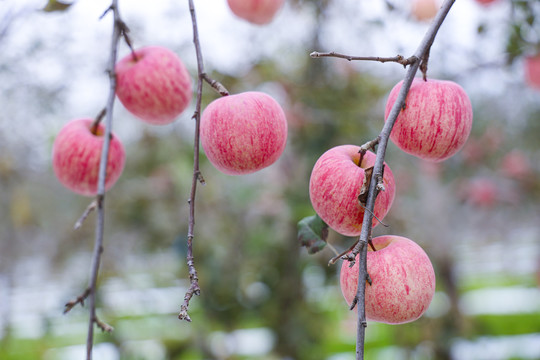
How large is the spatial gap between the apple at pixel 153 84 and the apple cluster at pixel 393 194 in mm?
333

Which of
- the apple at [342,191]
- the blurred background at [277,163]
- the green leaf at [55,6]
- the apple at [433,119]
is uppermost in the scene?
the green leaf at [55,6]

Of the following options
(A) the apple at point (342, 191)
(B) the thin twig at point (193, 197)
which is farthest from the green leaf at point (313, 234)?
(B) the thin twig at point (193, 197)

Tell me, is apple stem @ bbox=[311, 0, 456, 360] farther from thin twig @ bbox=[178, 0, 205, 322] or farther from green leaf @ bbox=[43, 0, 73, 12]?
green leaf @ bbox=[43, 0, 73, 12]

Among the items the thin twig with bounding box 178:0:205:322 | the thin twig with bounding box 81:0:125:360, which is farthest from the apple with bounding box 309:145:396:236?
the thin twig with bounding box 81:0:125:360

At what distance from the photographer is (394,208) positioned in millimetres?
2361

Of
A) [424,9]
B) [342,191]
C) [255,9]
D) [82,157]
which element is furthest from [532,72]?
[82,157]

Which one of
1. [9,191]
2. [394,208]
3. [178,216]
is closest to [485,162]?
[394,208]

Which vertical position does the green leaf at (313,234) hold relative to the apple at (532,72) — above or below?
below

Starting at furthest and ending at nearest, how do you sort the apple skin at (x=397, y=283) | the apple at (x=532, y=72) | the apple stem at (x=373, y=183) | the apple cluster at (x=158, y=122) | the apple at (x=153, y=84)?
the apple at (x=532, y=72) < the apple at (x=153, y=84) < the apple cluster at (x=158, y=122) < the apple skin at (x=397, y=283) < the apple stem at (x=373, y=183)

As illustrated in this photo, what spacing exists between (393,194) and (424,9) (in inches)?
48.5

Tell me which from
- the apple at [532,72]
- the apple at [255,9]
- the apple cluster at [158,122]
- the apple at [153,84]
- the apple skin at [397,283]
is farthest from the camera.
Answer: the apple at [532,72]

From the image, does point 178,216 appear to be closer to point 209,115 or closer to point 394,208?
point 394,208

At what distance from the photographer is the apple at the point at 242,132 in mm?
662

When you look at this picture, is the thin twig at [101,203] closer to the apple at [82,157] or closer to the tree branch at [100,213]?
the tree branch at [100,213]
